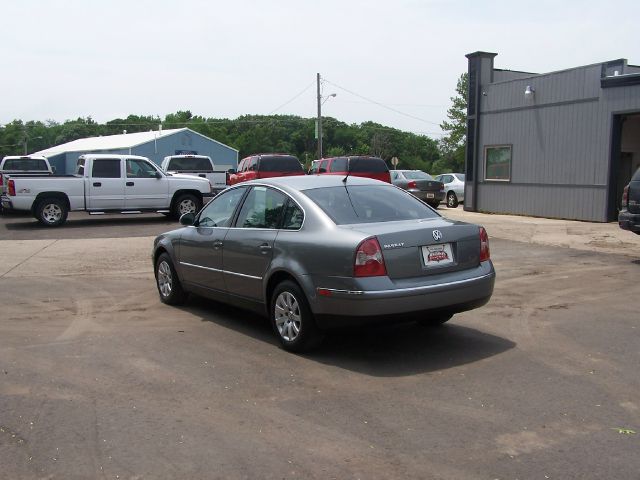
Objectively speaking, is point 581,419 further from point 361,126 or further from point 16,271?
point 361,126

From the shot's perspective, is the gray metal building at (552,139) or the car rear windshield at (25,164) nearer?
the gray metal building at (552,139)

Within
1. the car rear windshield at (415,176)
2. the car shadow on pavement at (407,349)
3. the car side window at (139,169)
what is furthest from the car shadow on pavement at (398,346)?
the car rear windshield at (415,176)

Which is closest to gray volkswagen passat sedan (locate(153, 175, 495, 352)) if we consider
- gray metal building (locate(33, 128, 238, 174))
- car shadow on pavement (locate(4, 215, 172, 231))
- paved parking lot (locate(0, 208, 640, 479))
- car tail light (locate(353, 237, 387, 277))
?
car tail light (locate(353, 237, 387, 277))

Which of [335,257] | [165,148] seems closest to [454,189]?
[335,257]

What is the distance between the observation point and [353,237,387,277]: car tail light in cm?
551

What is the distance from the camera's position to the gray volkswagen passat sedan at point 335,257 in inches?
219

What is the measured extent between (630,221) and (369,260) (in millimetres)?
7620

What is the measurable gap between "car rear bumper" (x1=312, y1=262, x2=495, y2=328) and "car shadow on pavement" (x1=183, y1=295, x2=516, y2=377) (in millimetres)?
268

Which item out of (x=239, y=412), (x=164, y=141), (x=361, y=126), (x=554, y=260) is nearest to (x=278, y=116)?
(x=361, y=126)

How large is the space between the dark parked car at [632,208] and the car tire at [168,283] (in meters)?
7.68

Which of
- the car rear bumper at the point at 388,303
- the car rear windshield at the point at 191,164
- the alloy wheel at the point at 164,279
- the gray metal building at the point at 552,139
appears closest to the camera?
the car rear bumper at the point at 388,303

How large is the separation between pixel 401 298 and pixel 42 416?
9.34ft

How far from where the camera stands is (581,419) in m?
4.46

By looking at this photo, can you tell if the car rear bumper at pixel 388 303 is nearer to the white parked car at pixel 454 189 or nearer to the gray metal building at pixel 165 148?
the white parked car at pixel 454 189
